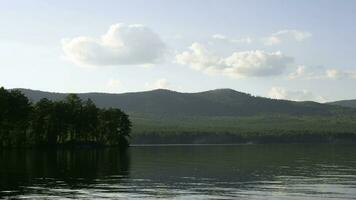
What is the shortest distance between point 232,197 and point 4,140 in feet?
472

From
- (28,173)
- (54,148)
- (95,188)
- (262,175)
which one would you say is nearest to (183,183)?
(95,188)

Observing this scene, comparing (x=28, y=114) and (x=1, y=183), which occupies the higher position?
(x=28, y=114)

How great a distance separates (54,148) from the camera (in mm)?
187375

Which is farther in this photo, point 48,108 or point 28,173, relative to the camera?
point 48,108

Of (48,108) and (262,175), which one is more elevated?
(48,108)

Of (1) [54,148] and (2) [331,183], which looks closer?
(2) [331,183]

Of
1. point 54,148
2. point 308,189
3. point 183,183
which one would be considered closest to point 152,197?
point 183,183

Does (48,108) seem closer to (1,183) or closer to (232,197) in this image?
(1,183)

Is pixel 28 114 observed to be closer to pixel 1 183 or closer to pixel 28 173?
pixel 28 173

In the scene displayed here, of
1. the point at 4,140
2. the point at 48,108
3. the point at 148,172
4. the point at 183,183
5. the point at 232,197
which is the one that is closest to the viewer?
the point at 232,197

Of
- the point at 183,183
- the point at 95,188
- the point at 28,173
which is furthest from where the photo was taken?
the point at 28,173

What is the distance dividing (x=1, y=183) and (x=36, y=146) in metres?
127

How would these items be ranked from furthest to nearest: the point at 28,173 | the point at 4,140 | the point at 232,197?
the point at 4,140
the point at 28,173
the point at 232,197

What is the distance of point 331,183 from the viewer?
224ft
